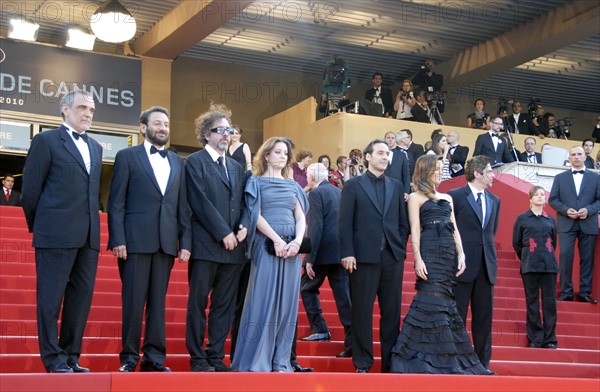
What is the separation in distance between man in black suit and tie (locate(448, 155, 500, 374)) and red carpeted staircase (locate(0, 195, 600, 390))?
63cm

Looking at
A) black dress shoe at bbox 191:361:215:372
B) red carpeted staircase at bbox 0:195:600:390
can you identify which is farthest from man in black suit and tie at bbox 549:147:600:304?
black dress shoe at bbox 191:361:215:372

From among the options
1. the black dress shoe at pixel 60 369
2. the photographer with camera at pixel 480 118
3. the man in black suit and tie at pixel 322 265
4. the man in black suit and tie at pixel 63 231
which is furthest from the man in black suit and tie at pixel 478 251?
the photographer with camera at pixel 480 118

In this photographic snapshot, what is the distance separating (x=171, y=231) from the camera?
6.05 m

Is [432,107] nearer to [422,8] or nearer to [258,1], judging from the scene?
[422,8]

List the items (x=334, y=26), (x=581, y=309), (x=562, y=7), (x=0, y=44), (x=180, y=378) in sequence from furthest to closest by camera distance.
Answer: (x=334, y=26) < (x=562, y=7) < (x=0, y=44) < (x=581, y=309) < (x=180, y=378)

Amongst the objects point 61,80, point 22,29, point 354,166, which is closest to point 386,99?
point 354,166

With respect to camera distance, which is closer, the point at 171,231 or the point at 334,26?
the point at 171,231

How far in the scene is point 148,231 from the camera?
5.95m

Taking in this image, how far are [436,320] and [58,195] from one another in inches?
114

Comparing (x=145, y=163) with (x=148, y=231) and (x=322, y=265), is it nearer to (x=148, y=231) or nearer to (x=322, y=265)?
(x=148, y=231)

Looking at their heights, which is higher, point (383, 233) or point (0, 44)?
point (0, 44)

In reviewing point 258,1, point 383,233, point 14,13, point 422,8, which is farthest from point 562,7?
point 383,233

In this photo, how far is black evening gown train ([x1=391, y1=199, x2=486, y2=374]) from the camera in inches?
268

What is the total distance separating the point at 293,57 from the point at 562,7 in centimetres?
587
